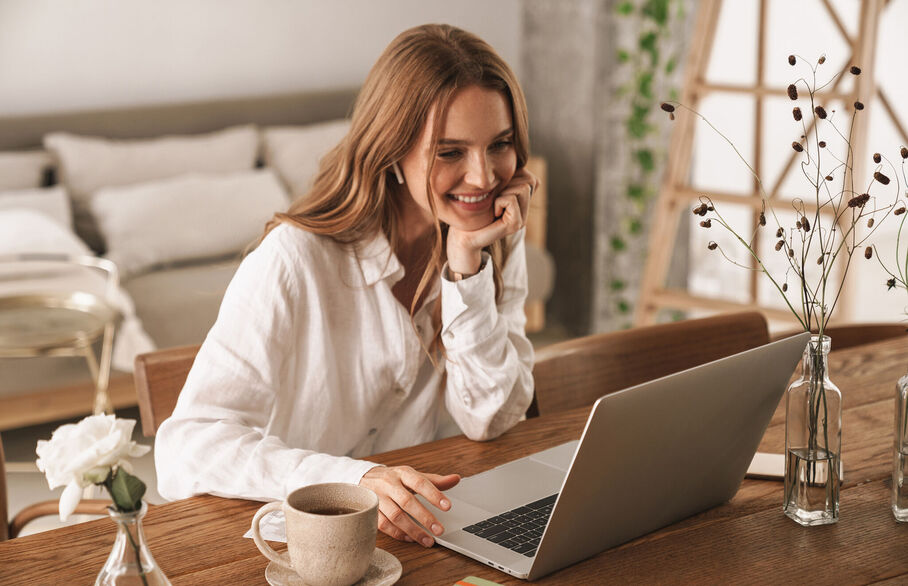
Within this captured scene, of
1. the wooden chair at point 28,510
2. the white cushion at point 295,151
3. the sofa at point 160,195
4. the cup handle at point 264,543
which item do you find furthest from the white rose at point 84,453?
the white cushion at point 295,151

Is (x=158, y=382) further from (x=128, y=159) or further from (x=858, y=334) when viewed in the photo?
(x=128, y=159)

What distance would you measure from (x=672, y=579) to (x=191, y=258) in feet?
10.00

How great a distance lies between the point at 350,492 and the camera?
98 centimetres

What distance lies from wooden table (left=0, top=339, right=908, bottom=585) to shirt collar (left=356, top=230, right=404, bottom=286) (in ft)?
1.17

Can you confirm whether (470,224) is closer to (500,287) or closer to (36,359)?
(500,287)

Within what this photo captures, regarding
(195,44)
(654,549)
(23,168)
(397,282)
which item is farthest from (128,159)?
(654,549)

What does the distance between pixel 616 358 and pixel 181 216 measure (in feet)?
7.95

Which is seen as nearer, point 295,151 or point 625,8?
point 625,8

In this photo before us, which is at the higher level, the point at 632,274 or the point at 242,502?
the point at 242,502

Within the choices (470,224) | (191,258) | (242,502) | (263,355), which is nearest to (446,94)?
(470,224)

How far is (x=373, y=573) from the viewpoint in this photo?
1.00 meters

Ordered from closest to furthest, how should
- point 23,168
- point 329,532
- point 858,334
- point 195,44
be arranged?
point 329,532 → point 858,334 → point 23,168 → point 195,44

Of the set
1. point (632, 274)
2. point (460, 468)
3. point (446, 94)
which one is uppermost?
point (446, 94)

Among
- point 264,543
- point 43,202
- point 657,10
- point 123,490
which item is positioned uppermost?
Result: point 657,10
